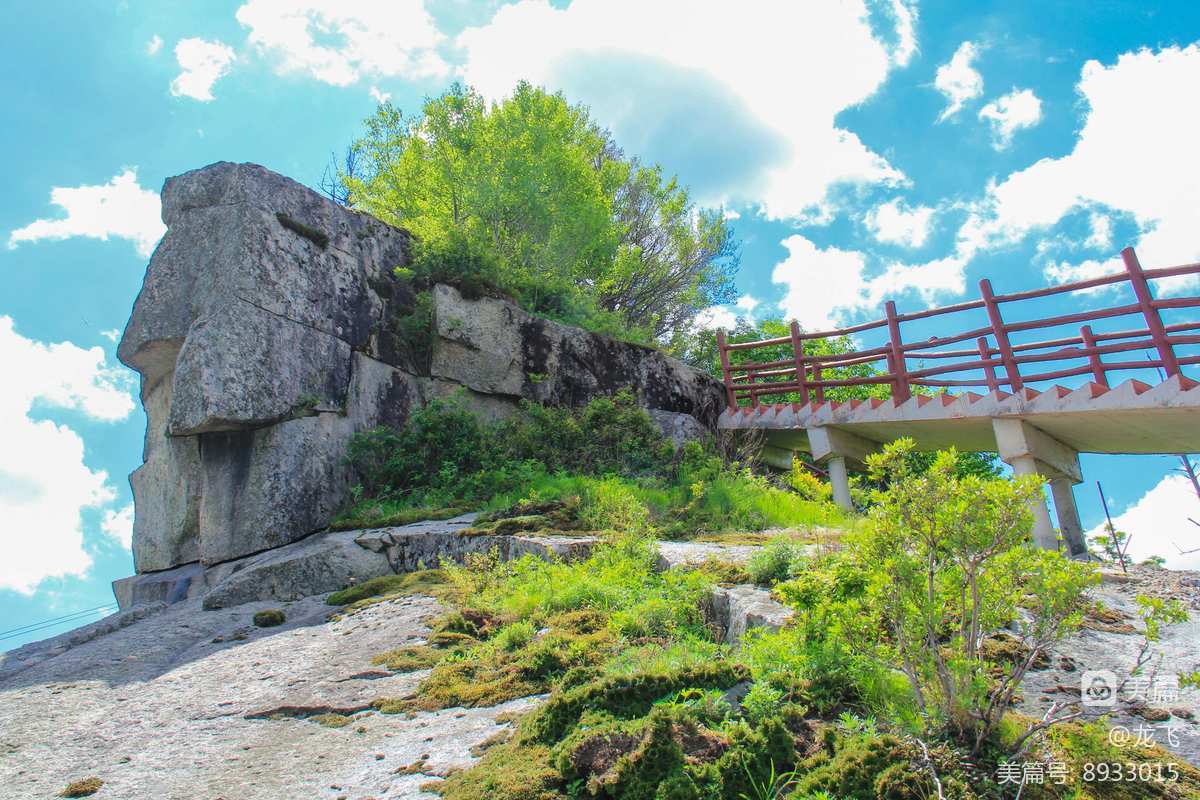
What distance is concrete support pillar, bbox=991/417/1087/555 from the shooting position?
40.7 feet

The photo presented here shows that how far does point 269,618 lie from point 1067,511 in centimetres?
1228

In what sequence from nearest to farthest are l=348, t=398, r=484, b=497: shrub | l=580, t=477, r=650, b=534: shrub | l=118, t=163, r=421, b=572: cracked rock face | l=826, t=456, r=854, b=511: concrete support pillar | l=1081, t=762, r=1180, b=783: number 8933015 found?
l=1081, t=762, r=1180, b=783: number 8933015
l=580, t=477, r=650, b=534: shrub
l=118, t=163, r=421, b=572: cracked rock face
l=348, t=398, r=484, b=497: shrub
l=826, t=456, r=854, b=511: concrete support pillar

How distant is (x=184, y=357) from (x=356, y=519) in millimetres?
3126

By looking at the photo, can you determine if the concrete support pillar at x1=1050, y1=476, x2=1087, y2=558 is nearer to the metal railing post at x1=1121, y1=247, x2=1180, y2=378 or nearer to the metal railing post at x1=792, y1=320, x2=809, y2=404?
the metal railing post at x1=1121, y1=247, x2=1180, y2=378

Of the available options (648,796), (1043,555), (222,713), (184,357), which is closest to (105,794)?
(222,713)

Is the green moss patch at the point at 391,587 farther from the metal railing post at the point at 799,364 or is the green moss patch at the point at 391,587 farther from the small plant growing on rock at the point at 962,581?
the metal railing post at the point at 799,364

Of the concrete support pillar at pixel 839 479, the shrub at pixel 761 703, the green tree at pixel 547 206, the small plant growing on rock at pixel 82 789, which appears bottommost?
the shrub at pixel 761 703

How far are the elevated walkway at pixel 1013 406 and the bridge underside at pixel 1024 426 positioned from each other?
0.02 meters

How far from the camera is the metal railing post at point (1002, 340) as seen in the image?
1289 cm

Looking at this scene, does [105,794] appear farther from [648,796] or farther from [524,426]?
[524,426]

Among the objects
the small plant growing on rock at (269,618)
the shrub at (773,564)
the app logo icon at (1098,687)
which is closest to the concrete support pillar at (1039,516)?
the shrub at (773,564)

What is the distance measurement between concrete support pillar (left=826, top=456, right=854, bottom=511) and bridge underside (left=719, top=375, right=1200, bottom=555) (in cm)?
2

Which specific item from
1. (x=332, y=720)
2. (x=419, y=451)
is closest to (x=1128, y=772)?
(x=332, y=720)

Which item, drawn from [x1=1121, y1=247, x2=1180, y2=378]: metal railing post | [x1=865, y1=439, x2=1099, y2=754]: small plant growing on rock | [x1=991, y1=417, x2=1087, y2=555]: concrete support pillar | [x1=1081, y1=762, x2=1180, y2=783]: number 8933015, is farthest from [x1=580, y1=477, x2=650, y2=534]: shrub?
[x1=1121, y1=247, x2=1180, y2=378]: metal railing post
